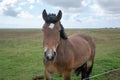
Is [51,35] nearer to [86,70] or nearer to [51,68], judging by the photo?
[51,68]

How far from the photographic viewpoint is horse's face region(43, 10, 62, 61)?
399 centimetres

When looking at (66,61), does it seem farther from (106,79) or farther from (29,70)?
(29,70)

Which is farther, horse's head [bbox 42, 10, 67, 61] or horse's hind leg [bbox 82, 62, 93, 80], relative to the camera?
horse's hind leg [bbox 82, 62, 93, 80]

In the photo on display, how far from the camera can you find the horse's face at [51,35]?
399 cm

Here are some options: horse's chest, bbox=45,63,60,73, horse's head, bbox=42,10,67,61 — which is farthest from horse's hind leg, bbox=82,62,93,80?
horse's head, bbox=42,10,67,61

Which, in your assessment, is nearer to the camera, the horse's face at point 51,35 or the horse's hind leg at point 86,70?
the horse's face at point 51,35

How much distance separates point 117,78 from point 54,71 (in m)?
4.02

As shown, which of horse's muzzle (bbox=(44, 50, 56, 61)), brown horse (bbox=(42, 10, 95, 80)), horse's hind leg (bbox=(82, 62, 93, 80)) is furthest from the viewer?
horse's hind leg (bbox=(82, 62, 93, 80))

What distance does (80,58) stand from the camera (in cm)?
600

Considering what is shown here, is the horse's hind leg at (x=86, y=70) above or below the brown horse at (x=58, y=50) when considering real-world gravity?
below

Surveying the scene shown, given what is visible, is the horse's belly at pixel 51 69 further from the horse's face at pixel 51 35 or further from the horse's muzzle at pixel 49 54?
the horse's muzzle at pixel 49 54

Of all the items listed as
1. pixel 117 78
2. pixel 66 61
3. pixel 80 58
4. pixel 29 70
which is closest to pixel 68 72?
pixel 66 61

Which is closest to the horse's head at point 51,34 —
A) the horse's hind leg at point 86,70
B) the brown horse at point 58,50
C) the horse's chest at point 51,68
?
the brown horse at point 58,50

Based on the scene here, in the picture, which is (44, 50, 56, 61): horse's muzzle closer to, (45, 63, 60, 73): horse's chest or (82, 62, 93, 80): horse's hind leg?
(45, 63, 60, 73): horse's chest
